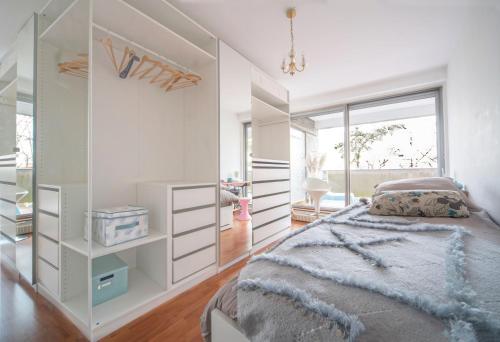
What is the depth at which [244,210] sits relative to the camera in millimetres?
2521

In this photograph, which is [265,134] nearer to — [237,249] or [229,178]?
[229,178]

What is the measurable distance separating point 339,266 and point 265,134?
7.76ft

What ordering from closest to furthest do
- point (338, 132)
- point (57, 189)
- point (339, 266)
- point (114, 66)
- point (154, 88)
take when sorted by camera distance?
point (339, 266) → point (57, 189) → point (114, 66) → point (154, 88) → point (338, 132)

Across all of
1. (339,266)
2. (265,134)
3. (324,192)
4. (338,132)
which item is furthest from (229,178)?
(338,132)

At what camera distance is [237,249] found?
2.41m

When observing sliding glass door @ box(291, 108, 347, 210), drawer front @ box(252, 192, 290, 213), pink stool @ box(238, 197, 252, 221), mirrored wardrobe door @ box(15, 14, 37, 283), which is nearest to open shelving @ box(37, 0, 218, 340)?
mirrored wardrobe door @ box(15, 14, 37, 283)

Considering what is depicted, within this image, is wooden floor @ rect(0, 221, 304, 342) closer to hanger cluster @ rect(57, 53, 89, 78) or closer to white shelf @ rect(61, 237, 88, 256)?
white shelf @ rect(61, 237, 88, 256)

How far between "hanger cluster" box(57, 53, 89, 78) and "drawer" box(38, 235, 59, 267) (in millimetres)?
1349

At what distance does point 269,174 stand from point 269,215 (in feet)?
1.84

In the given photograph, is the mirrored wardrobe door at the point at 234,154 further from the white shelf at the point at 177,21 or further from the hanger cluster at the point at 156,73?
the hanger cluster at the point at 156,73

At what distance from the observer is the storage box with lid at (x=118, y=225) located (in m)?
1.41

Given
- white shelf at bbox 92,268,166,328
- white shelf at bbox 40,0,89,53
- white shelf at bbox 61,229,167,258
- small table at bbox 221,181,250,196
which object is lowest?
white shelf at bbox 92,268,166,328

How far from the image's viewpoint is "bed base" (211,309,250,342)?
810 millimetres

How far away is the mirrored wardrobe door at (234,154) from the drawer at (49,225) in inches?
50.1
